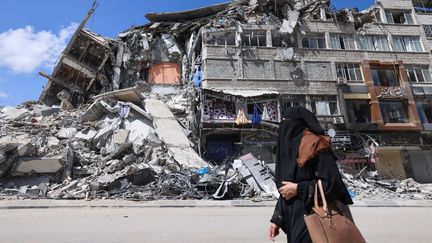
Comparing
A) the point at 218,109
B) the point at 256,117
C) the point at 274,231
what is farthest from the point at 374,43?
the point at 274,231

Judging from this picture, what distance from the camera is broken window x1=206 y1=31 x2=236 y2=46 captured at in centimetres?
2348

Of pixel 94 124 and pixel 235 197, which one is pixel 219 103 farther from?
pixel 235 197

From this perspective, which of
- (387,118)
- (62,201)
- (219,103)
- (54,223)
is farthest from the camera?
(387,118)

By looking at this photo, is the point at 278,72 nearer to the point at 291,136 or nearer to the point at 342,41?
the point at 342,41

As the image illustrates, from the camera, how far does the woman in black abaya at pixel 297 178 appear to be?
2.09 meters

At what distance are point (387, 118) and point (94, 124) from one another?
20.6 metres

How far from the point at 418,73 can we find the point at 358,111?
7.20m

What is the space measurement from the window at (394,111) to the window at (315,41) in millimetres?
6738

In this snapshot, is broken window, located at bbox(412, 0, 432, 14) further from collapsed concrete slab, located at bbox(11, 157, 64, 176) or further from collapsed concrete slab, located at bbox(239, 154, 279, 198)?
collapsed concrete slab, located at bbox(11, 157, 64, 176)

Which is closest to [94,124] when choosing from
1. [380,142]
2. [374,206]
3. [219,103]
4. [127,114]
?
[127,114]

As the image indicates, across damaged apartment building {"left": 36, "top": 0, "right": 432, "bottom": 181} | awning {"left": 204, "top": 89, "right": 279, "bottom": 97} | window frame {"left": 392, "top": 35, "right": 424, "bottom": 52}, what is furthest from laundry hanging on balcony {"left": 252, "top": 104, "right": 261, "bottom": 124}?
window frame {"left": 392, "top": 35, "right": 424, "bottom": 52}

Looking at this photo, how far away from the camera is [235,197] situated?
10.2m

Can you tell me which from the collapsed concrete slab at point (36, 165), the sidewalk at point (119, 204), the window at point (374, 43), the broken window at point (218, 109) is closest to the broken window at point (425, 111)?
the window at point (374, 43)

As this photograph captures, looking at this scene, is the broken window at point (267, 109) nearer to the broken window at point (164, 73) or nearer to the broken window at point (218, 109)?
the broken window at point (218, 109)
